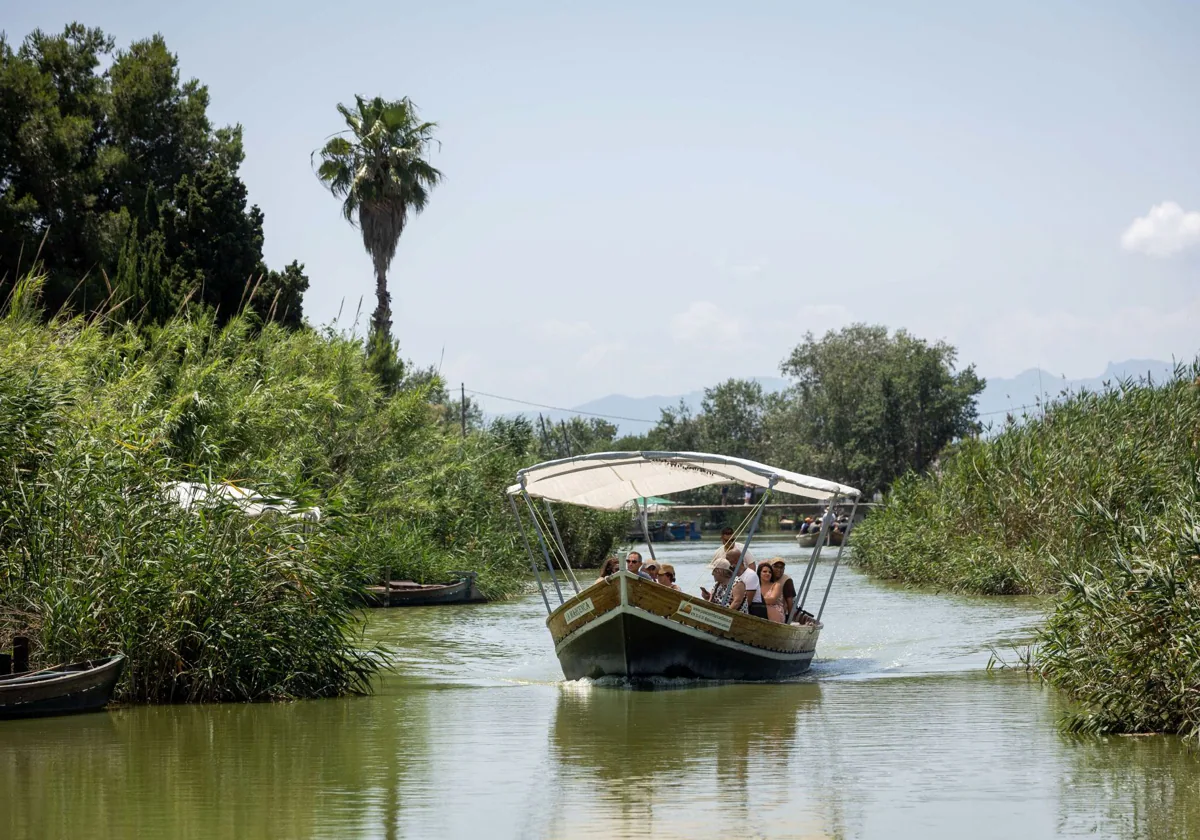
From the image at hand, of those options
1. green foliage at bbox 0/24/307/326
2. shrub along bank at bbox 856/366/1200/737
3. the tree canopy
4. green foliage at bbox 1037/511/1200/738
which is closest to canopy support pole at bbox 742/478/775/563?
shrub along bank at bbox 856/366/1200/737

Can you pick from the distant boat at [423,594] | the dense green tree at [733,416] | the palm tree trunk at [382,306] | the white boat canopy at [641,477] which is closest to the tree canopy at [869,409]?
the dense green tree at [733,416]

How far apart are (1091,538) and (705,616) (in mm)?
12018

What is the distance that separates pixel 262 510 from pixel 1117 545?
8698 mm

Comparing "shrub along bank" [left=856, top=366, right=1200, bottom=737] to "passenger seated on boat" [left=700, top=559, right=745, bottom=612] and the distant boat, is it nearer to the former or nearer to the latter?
"passenger seated on boat" [left=700, top=559, right=745, bottom=612]

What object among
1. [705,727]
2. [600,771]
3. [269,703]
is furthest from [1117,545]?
[269,703]

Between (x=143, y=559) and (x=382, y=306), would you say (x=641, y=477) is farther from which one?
(x=382, y=306)

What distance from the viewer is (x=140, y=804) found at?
10859 mm

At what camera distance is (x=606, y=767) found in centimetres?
1241

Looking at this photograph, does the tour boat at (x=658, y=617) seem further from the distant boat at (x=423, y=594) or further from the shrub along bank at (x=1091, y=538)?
the distant boat at (x=423, y=594)

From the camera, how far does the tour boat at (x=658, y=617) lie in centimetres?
1802

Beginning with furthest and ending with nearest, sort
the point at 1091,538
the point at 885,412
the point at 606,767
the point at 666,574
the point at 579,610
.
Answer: the point at 885,412 → the point at 1091,538 → the point at 666,574 → the point at 579,610 → the point at 606,767

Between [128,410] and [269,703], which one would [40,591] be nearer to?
[269,703]

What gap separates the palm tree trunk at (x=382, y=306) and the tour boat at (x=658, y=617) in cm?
3184

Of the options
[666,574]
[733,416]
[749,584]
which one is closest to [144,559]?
[666,574]
